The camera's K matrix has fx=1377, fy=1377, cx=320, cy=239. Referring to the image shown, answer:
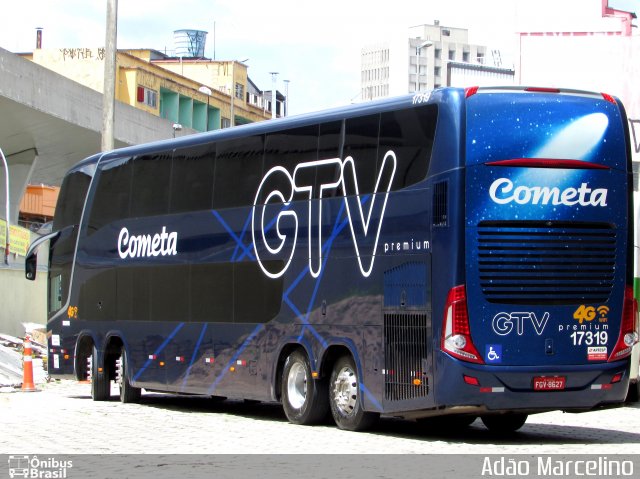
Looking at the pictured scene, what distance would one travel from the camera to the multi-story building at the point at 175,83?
84.8 metres

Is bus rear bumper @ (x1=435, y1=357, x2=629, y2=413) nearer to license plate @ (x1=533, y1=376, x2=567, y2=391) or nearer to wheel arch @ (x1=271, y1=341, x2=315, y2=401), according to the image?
license plate @ (x1=533, y1=376, x2=567, y2=391)

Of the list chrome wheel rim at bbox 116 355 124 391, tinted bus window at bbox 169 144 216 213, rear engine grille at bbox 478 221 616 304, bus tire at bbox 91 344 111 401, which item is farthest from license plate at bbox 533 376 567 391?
bus tire at bbox 91 344 111 401

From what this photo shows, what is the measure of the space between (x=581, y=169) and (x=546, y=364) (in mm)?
2220

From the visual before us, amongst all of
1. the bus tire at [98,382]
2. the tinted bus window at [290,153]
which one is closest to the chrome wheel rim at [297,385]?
the tinted bus window at [290,153]

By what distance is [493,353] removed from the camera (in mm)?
14969

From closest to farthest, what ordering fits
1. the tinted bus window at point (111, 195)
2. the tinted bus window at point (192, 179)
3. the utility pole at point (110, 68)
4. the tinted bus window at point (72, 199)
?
the tinted bus window at point (192, 179)
the tinted bus window at point (111, 195)
the tinted bus window at point (72, 199)
the utility pole at point (110, 68)

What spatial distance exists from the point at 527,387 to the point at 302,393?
13.0 ft

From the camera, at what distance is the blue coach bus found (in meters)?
15.0

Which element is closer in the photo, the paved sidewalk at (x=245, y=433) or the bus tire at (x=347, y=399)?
the paved sidewalk at (x=245, y=433)

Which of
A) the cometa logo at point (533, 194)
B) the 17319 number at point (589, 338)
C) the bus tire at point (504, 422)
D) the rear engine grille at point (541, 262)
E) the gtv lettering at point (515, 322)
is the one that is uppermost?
the cometa logo at point (533, 194)

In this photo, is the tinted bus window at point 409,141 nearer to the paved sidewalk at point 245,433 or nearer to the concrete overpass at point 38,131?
the paved sidewalk at point 245,433

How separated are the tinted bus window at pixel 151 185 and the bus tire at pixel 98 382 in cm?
287

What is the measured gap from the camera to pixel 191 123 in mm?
94812
